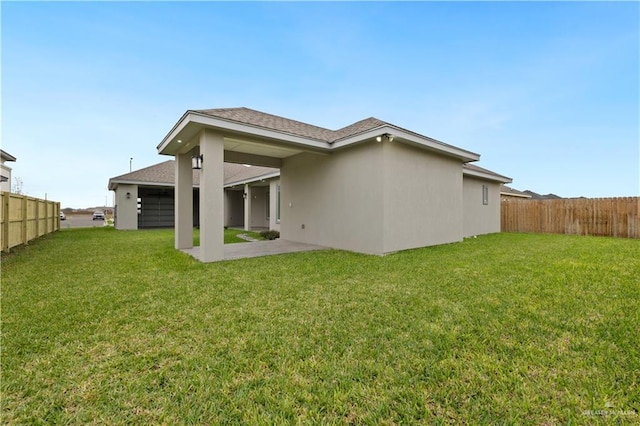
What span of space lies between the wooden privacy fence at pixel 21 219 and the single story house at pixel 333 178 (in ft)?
13.9

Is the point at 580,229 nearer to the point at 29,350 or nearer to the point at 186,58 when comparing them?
the point at 29,350

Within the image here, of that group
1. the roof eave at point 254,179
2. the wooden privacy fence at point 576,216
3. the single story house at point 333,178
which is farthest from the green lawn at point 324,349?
the wooden privacy fence at point 576,216

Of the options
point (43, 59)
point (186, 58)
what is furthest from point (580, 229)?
point (43, 59)

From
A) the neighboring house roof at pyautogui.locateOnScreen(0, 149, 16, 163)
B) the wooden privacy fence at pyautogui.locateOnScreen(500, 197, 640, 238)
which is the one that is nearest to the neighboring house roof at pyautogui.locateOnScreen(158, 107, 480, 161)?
the wooden privacy fence at pyautogui.locateOnScreen(500, 197, 640, 238)

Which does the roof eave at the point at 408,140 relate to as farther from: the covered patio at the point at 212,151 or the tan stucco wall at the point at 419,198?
the covered patio at the point at 212,151

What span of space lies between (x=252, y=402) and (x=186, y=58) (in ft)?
42.4

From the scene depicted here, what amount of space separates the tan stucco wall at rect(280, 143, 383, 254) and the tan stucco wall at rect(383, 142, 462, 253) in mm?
371

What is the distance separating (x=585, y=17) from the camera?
873 cm

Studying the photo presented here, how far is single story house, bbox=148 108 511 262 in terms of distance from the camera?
6.79 metres

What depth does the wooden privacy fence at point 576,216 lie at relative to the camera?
11.6 m

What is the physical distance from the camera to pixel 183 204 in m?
9.27

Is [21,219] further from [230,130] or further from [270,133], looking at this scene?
[270,133]

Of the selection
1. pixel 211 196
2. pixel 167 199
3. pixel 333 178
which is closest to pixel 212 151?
pixel 211 196

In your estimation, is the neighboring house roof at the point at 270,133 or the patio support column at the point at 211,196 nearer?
the neighboring house roof at the point at 270,133
